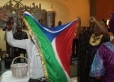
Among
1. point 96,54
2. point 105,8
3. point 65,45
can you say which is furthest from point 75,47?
point 96,54

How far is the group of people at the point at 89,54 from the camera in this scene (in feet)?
4.15

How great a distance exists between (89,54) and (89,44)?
0.14 meters

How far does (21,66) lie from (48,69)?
607 millimetres

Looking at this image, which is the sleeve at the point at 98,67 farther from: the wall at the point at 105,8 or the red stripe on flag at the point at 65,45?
the wall at the point at 105,8

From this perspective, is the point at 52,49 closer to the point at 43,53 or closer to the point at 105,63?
the point at 43,53

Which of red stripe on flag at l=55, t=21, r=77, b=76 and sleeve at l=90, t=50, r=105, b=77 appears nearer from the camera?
sleeve at l=90, t=50, r=105, b=77

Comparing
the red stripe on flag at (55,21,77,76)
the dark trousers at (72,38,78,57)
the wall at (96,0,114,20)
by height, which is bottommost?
the dark trousers at (72,38,78,57)

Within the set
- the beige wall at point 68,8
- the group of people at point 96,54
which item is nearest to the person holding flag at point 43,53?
the group of people at point 96,54

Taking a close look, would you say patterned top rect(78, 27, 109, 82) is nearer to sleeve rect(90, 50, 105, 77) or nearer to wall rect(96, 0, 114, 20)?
sleeve rect(90, 50, 105, 77)

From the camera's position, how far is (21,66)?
1.96 m

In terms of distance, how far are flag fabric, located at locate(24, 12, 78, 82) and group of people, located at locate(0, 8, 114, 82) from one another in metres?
0.06

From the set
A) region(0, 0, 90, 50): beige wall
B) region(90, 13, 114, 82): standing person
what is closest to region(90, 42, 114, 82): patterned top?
region(90, 13, 114, 82): standing person

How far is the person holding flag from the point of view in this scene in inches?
57.9

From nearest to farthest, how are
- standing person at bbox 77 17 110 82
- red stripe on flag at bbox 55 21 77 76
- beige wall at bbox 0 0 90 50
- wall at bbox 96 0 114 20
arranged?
red stripe on flag at bbox 55 21 77 76
standing person at bbox 77 17 110 82
wall at bbox 96 0 114 20
beige wall at bbox 0 0 90 50
